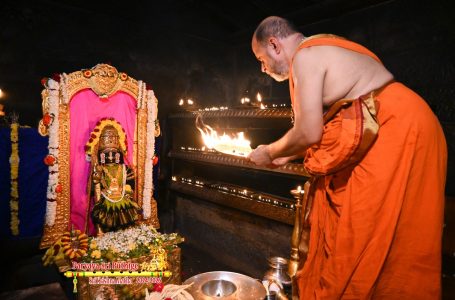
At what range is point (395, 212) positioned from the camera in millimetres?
2002

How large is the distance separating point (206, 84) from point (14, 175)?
188 inches

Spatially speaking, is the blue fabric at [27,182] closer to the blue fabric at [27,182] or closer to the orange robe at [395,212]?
the blue fabric at [27,182]

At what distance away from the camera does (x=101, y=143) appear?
491 centimetres

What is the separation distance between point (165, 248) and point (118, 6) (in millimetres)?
5122

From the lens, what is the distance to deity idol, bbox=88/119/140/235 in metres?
4.82

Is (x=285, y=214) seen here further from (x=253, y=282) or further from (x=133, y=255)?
(x=133, y=255)

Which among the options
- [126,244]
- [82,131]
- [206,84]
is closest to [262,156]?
[126,244]

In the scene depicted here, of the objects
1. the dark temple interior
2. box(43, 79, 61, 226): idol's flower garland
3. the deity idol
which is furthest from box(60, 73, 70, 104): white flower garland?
the dark temple interior

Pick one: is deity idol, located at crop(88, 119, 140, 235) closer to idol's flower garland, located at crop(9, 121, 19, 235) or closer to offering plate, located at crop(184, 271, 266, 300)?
idol's flower garland, located at crop(9, 121, 19, 235)

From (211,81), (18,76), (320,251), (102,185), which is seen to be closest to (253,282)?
(320,251)

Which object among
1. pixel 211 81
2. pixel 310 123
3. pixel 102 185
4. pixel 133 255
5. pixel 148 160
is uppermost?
pixel 211 81

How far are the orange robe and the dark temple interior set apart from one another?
168cm

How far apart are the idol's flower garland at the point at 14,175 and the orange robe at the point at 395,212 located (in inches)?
195

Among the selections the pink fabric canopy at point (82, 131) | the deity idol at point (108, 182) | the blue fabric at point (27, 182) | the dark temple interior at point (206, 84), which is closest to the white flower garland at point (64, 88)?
the pink fabric canopy at point (82, 131)
